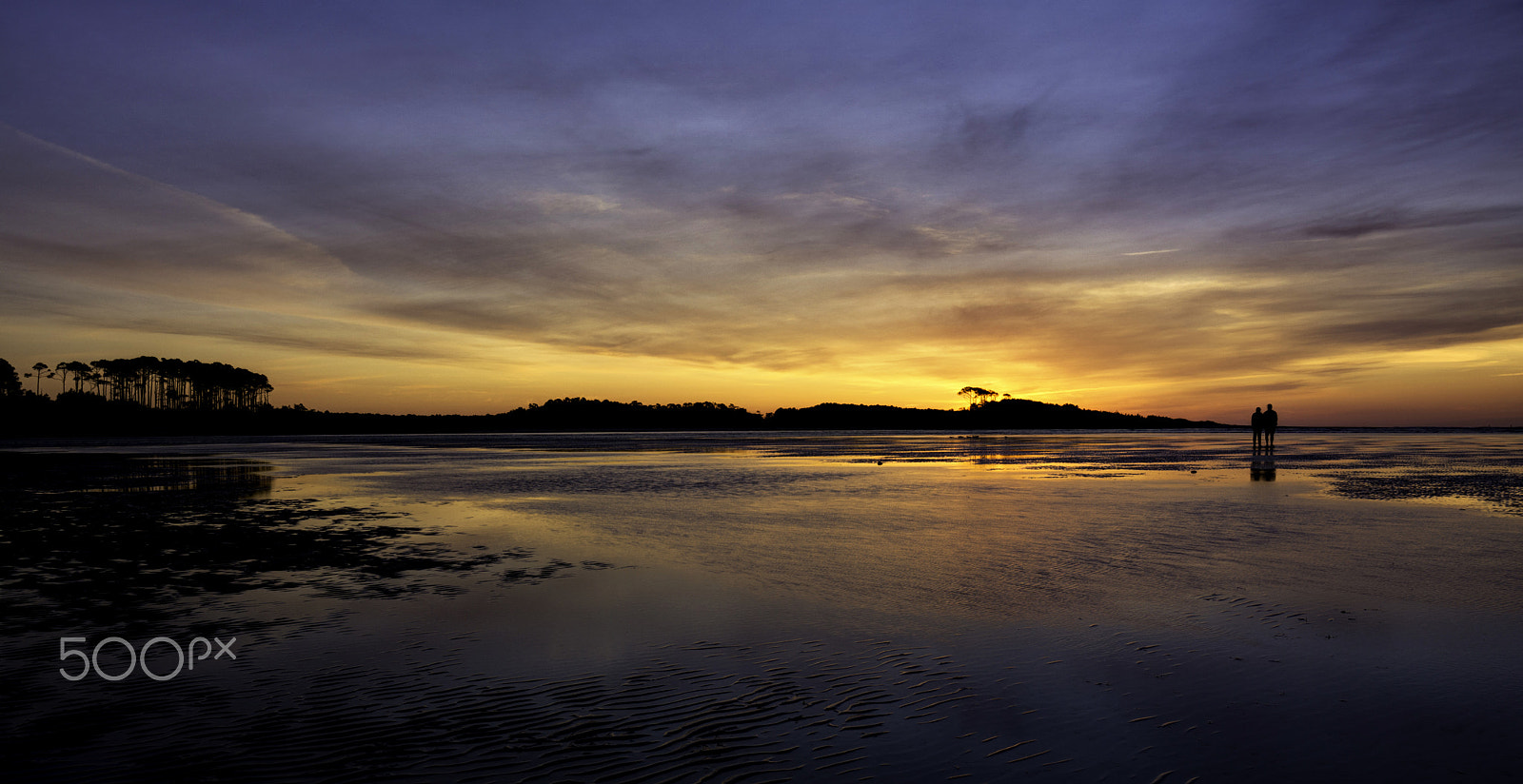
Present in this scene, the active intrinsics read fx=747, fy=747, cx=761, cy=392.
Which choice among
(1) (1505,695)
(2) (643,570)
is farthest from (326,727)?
(1) (1505,695)

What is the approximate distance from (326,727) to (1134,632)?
6921 millimetres

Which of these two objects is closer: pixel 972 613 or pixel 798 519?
pixel 972 613

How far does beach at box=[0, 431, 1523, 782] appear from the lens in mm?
4707

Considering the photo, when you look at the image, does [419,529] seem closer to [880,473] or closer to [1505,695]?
[1505,695]

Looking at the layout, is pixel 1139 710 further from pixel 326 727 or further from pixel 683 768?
pixel 326 727

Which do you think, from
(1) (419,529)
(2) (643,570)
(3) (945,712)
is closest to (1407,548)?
(3) (945,712)

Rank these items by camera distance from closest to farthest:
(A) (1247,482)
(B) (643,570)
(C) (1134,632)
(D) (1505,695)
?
1. (D) (1505,695)
2. (C) (1134,632)
3. (B) (643,570)
4. (A) (1247,482)

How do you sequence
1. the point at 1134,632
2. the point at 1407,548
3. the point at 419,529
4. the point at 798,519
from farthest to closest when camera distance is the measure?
the point at 798,519 < the point at 419,529 < the point at 1407,548 < the point at 1134,632

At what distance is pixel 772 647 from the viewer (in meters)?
6.93

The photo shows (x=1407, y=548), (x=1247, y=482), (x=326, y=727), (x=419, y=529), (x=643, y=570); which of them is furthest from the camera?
(x=1247, y=482)

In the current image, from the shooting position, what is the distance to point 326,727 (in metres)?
5.11

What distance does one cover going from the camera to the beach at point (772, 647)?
4.71m

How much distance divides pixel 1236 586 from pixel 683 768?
7596mm

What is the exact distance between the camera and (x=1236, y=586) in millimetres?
8953
